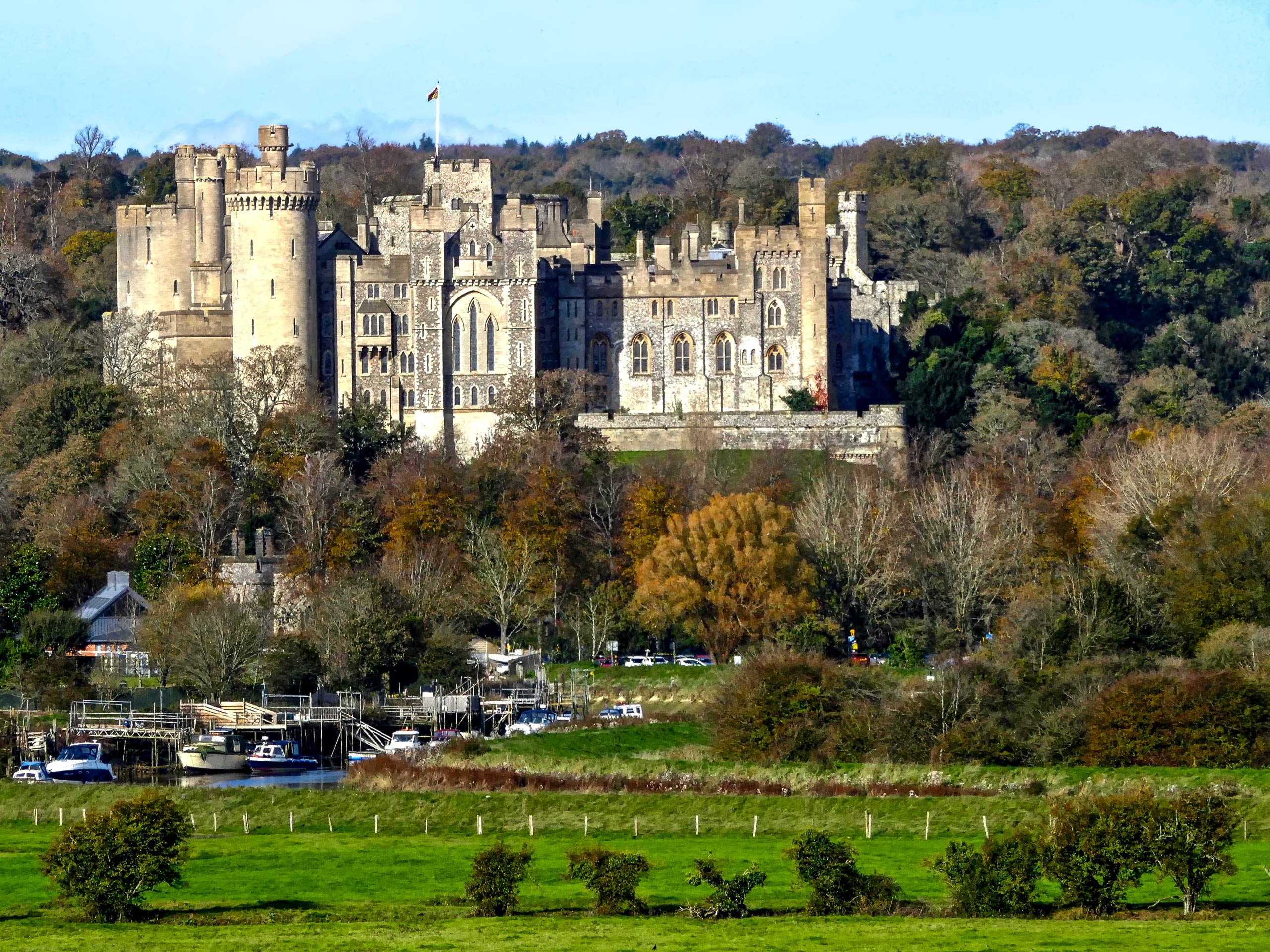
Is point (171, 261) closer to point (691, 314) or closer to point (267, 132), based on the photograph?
point (267, 132)

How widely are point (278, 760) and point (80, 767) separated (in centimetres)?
524

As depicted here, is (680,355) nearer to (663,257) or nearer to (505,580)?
(663,257)

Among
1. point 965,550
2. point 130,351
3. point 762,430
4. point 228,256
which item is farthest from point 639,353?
point 965,550

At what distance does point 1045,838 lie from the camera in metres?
38.5

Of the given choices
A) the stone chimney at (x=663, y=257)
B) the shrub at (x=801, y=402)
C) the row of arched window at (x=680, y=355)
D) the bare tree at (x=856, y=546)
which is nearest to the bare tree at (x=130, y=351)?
the row of arched window at (x=680, y=355)

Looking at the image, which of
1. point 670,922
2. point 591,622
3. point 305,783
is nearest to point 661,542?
point 591,622

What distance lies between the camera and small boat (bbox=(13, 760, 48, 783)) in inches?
2318

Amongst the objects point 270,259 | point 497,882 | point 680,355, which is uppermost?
point 270,259

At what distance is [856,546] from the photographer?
78625mm

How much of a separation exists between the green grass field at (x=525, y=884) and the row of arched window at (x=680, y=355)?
158ft

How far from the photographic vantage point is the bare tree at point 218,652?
234 feet

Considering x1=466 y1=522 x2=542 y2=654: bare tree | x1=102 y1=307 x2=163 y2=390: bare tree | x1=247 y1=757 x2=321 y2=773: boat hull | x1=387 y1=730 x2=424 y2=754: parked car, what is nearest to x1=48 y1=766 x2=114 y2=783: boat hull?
x1=247 y1=757 x2=321 y2=773: boat hull

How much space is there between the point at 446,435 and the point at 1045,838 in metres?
60.3

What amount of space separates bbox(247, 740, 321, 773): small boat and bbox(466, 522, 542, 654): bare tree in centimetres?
1333
